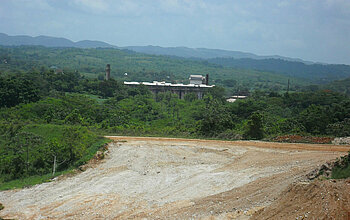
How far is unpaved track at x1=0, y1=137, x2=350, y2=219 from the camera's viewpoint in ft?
46.1

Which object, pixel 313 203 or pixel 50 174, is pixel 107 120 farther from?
pixel 313 203

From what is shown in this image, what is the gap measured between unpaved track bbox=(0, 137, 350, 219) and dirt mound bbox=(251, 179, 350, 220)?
40.5 inches

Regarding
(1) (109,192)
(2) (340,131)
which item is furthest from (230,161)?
(2) (340,131)

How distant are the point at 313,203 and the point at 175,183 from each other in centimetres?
797

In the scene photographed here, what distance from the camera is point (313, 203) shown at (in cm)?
1064

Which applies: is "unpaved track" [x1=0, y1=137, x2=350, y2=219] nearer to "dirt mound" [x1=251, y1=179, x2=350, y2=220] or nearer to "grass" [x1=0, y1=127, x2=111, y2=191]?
"grass" [x1=0, y1=127, x2=111, y2=191]

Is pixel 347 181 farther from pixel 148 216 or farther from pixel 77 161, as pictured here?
pixel 77 161

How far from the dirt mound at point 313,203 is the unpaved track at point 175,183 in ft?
3.37

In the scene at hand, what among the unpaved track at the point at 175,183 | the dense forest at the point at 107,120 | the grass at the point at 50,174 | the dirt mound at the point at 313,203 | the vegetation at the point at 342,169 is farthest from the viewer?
the dense forest at the point at 107,120

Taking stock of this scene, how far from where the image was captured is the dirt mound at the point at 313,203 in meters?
10.0

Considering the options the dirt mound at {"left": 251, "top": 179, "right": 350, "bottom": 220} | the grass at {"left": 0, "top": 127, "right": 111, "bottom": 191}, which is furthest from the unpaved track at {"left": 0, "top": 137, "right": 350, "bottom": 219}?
the dirt mound at {"left": 251, "top": 179, "right": 350, "bottom": 220}

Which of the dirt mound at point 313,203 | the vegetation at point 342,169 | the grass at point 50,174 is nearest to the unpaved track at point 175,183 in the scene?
the grass at point 50,174

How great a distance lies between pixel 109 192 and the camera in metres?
16.9

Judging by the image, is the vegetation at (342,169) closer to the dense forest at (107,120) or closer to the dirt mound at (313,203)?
the dirt mound at (313,203)
